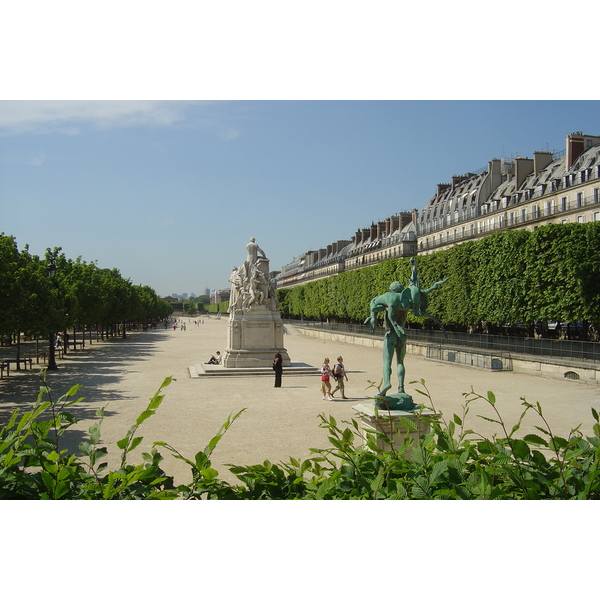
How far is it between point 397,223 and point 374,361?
59.0 m

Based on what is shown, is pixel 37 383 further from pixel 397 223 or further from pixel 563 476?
pixel 397 223

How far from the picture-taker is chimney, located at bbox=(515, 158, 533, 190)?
55469mm

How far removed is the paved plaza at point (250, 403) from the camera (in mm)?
10312

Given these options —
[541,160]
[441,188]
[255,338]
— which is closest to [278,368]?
[255,338]

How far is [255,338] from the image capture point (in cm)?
2297

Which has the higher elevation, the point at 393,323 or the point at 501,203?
the point at 501,203

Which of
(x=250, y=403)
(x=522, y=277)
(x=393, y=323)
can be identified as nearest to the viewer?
(x=393, y=323)

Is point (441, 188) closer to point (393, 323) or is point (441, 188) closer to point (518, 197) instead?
point (518, 197)

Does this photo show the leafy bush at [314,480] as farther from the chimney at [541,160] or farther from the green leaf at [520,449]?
the chimney at [541,160]

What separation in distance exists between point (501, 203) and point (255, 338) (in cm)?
4297

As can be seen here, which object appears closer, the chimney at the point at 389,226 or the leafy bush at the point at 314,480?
the leafy bush at the point at 314,480

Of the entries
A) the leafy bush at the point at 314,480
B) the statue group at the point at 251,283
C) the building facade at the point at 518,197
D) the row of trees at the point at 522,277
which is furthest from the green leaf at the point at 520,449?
the building facade at the point at 518,197

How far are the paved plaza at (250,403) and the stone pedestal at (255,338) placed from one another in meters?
2.15

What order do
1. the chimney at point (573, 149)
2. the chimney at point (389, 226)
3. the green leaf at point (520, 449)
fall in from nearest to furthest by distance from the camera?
the green leaf at point (520, 449)
the chimney at point (573, 149)
the chimney at point (389, 226)
